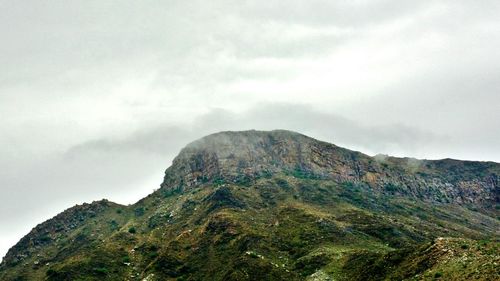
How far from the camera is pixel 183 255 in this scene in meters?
198

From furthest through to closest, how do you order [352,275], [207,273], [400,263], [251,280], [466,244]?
[207,273], [251,280], [352,275], [400,263], [466,244]

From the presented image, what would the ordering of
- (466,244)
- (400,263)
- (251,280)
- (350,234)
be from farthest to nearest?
(350,234) → (251,280) → (400,263) → (466,244)

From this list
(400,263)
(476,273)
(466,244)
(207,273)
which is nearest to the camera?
(476,273)

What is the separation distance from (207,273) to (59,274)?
60860 millimetres

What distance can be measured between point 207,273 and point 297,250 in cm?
3621

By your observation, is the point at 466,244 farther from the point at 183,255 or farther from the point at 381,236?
the point at 183,255

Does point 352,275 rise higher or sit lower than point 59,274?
lower

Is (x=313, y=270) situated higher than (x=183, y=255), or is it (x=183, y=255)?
(x=183, y=255)

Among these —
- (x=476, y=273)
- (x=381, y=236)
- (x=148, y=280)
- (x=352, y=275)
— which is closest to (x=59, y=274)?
(x=148, y=280)

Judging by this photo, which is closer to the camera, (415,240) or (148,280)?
(148,280)

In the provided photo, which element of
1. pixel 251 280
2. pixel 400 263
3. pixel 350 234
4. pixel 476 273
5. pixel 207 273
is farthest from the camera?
pixel 350 234

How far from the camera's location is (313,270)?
159375mm

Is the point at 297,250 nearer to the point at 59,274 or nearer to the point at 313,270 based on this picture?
the point at 313,270

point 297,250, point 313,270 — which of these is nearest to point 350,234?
point 297,250
